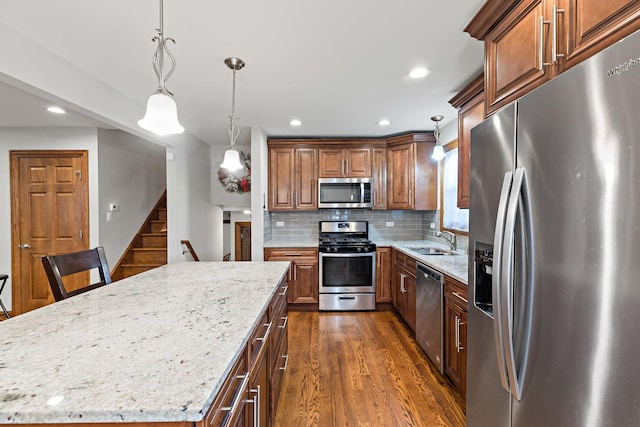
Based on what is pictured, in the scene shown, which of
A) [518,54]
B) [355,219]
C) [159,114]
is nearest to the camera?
[518,54]

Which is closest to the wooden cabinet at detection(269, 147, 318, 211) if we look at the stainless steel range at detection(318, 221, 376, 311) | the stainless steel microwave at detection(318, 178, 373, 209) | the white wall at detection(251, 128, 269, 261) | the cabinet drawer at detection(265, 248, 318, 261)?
the stainless steel microwave at detection(318, 178, 373, 209)

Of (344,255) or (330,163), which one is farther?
(330,163)

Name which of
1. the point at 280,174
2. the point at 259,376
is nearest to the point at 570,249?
the point at 259,376

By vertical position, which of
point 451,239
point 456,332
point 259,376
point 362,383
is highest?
point 451,239

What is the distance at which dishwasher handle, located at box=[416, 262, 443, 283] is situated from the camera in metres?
2.29

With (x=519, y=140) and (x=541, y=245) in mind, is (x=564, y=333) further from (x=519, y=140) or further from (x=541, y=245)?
(x=519, y=140)

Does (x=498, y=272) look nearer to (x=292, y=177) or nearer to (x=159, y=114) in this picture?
(x=159, y=114)

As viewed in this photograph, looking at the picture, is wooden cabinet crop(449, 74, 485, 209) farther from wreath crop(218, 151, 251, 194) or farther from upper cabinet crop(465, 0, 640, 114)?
wreath crop(218, 151, 251, 194)

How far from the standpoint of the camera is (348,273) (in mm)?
3754

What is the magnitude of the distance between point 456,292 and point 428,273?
0.48 m

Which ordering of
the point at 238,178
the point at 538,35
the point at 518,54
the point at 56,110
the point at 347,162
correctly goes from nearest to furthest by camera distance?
1. the point at 538,35
2. the point at 518,54
3. the point at 56,110
4. the point at 347,162
5. the point at 238,178

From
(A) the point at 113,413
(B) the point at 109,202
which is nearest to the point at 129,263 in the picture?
(B) the point at 109,202

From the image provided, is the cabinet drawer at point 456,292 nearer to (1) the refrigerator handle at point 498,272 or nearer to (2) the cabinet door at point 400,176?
(1) the refrigerator handle at point 498,272

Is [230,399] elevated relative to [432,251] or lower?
lower
